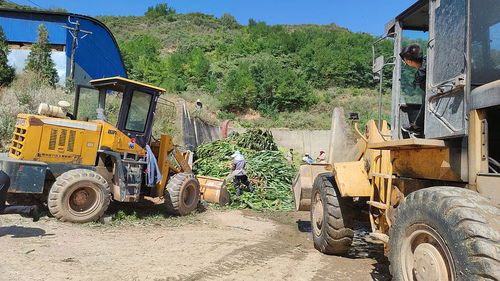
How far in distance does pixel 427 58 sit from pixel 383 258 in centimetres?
320

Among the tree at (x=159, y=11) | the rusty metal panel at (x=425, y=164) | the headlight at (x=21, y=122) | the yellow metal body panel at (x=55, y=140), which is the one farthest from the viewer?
the tree at (x=159, y=11)

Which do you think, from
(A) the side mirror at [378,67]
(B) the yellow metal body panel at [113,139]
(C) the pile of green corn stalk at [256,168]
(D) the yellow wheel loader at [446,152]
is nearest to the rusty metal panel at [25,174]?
(B) the yellow metal body panel at [113,139]

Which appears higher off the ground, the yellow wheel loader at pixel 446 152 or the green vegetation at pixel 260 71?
the green vegetation at pixel 260 71

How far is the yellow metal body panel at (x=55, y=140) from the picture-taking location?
23.3 ft

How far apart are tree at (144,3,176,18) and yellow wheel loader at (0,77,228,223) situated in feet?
237

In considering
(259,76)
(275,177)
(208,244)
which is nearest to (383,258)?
(208,244)

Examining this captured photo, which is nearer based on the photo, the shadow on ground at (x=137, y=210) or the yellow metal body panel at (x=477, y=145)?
the yellow metal body panel at (x=477, y=145)

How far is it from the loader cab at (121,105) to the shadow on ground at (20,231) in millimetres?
2629

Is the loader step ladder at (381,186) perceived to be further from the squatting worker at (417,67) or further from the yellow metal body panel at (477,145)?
the yellow metal body panel at (477,145)

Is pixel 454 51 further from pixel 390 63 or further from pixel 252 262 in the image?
pixel 252 262

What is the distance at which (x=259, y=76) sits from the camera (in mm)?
34781

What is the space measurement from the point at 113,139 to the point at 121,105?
800 mm

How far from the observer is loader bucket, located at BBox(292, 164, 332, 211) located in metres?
6.98

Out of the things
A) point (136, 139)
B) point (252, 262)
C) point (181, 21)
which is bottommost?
point (252, 262)
